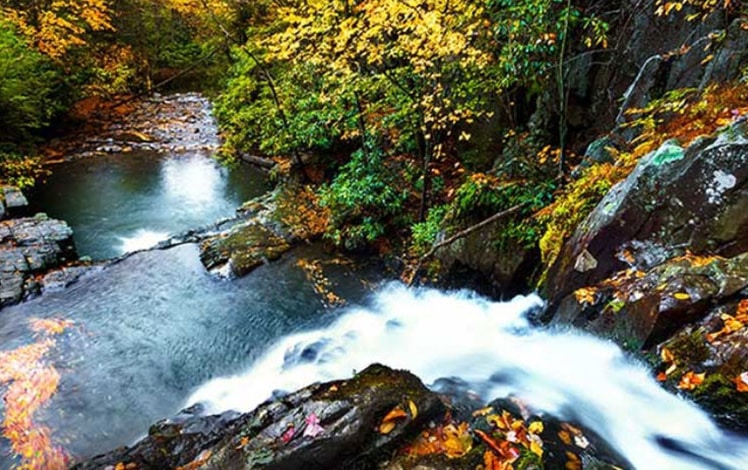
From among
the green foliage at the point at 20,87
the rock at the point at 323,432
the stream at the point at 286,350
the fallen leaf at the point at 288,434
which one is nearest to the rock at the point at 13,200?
the stream at the point at 286,350

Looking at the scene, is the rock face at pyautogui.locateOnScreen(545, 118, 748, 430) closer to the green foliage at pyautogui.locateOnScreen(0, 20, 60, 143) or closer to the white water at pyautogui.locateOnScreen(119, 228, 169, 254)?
the white water at pyautogui.locateOnScreen(119, 228, 169, 254)

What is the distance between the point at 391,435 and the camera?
3170 millimetres

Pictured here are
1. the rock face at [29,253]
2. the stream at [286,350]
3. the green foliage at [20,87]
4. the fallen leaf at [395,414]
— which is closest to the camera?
the fallen leaf at [395,414]

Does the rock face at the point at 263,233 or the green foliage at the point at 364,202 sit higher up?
the green foliage at the point at 364,202

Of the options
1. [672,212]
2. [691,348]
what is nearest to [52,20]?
[672,212]

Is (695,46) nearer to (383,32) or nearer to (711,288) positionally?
(711,288)

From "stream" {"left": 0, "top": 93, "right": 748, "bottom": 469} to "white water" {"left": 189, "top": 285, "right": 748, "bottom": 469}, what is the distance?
0.04 ft

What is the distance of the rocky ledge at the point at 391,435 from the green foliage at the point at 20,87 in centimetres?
1306

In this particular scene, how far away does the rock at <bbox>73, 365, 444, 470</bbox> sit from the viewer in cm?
305

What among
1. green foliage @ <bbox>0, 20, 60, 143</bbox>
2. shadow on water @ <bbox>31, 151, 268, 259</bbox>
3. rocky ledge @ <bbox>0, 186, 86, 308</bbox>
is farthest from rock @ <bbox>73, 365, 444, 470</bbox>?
green foliage @ <bbox>0, 20, 60, 143</bbox>

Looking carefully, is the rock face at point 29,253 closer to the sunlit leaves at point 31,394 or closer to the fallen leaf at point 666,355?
the sunlit leaves at point 31,394

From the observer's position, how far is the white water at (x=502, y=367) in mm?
3162

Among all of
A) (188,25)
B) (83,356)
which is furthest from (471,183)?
(188,25)

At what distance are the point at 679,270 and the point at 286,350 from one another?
4799 mm
